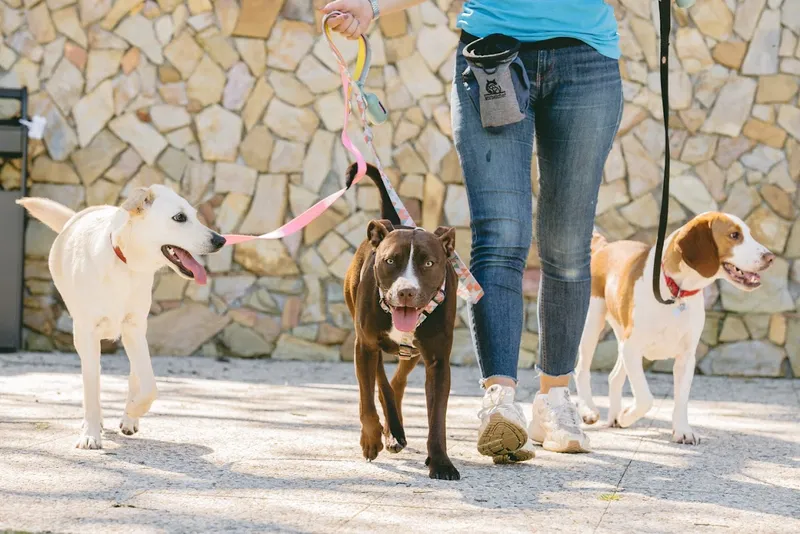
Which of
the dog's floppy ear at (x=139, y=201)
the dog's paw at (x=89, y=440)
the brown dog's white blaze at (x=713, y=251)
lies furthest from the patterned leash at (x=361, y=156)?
the brown dog's white blaze at (x=713, y=251)

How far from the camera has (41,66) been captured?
7680 millimetres

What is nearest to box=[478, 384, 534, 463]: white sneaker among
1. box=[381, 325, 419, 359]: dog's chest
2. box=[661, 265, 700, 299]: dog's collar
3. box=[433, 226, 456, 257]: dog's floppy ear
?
box=[381, 325, 419, 359]: dog's chest

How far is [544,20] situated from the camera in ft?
12.2

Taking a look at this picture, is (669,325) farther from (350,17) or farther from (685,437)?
(350,17)

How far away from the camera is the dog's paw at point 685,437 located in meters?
4.48

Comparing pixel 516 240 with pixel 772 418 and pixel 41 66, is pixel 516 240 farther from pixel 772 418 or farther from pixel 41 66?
pixel 41 66

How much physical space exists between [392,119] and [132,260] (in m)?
3.84

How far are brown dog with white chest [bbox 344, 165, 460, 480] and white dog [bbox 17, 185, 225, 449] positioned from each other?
66cm

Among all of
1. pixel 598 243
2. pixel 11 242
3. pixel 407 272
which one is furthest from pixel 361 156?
pixel 11 242

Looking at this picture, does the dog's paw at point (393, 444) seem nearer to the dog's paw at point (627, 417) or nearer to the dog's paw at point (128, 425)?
the dog's paw at point (128, 425)

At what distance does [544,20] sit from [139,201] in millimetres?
1571

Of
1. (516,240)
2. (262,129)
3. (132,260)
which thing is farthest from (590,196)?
(262,129)

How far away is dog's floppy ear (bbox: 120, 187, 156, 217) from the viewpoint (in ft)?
13.0

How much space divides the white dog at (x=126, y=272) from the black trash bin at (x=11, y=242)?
3585 millimetres
